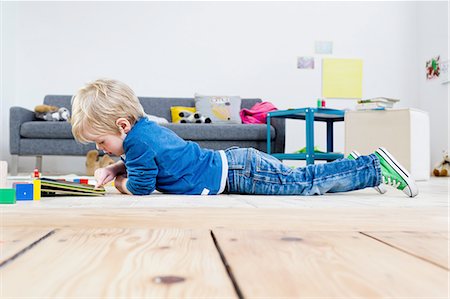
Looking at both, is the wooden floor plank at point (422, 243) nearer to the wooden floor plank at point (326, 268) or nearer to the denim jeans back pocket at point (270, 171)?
the wooden floor plank at point (326, 268)

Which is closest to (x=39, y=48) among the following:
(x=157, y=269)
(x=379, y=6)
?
(x=379, y=6)

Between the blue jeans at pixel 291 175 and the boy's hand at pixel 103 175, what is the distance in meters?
0.46

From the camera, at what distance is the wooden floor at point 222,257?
45 centimetres

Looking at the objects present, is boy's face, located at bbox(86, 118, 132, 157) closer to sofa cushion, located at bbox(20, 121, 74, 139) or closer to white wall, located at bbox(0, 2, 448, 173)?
sofa cushion, located at bbox(20, 121, 74, 139)

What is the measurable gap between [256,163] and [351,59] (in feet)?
13.1

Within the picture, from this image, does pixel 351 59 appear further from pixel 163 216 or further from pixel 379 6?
pixel 163 216

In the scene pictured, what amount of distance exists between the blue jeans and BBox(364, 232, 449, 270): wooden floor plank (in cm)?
104

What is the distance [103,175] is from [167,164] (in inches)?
10.9

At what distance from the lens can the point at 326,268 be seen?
0.53 meters

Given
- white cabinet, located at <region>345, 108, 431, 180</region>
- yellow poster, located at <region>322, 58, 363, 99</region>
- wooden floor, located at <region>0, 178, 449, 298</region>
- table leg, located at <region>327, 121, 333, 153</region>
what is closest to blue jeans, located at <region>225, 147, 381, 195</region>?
wooden floor, located at <region>0, 178, 449, 298</region>

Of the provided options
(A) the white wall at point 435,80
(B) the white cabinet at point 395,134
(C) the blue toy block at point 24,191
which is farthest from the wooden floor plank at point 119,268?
(A) the white wall at point 435,80

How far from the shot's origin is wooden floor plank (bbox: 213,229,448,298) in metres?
0.44

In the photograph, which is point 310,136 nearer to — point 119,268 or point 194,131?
point 194,131

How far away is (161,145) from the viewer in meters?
1.68
